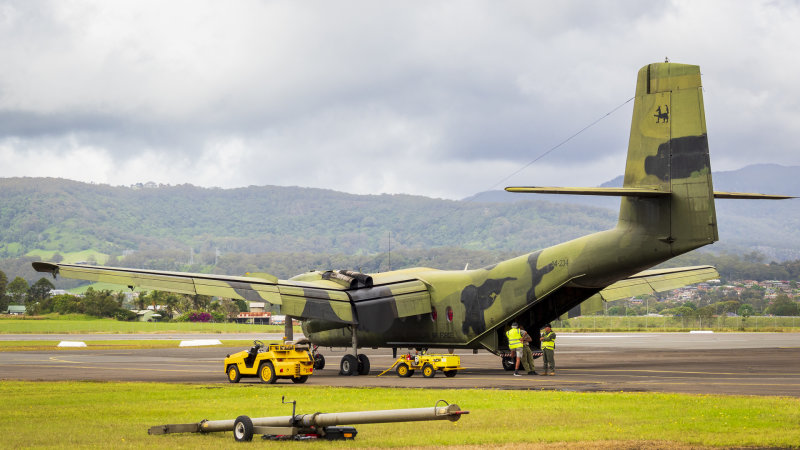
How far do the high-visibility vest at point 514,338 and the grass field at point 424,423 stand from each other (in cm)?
748

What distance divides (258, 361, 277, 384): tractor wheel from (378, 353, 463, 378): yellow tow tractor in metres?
5.31

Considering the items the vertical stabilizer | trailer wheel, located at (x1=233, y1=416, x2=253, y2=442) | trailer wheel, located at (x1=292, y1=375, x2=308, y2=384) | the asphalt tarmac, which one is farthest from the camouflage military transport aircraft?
trailer wheel, located at (x1=233, y1=416, x2=253, y2=442)

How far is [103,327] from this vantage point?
11069 cm

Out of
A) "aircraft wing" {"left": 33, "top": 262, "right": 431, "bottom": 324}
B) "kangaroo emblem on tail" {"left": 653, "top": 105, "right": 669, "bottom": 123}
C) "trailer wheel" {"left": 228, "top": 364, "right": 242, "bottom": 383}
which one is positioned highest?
"kangaroo emblem on tail" {"left": 653, "top": 105, "right": 669, "bottom": 123}

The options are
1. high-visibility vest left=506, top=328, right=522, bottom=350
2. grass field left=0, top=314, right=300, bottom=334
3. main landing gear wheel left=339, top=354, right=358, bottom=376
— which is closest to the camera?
high-visibility vest left=506, top=328, right=522, bottom=350

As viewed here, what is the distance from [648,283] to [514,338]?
986cm

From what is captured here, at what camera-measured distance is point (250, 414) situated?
19578 mm

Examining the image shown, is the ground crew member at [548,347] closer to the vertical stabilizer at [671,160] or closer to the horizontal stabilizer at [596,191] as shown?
the vertical stabilizer at [671,160]

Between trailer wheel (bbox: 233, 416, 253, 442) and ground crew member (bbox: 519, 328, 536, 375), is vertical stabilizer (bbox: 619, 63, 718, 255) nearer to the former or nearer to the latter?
ground crew member (bbox: 519, 328, 536, 375)

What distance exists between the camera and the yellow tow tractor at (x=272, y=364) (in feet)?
93.8

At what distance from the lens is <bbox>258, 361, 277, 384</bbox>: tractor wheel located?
28.5 m

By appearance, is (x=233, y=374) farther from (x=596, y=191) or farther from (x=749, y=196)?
(x=749, y=196)

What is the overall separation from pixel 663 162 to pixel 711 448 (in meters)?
14.1

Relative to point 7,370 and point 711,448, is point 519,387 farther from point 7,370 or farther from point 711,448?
point 7,370
